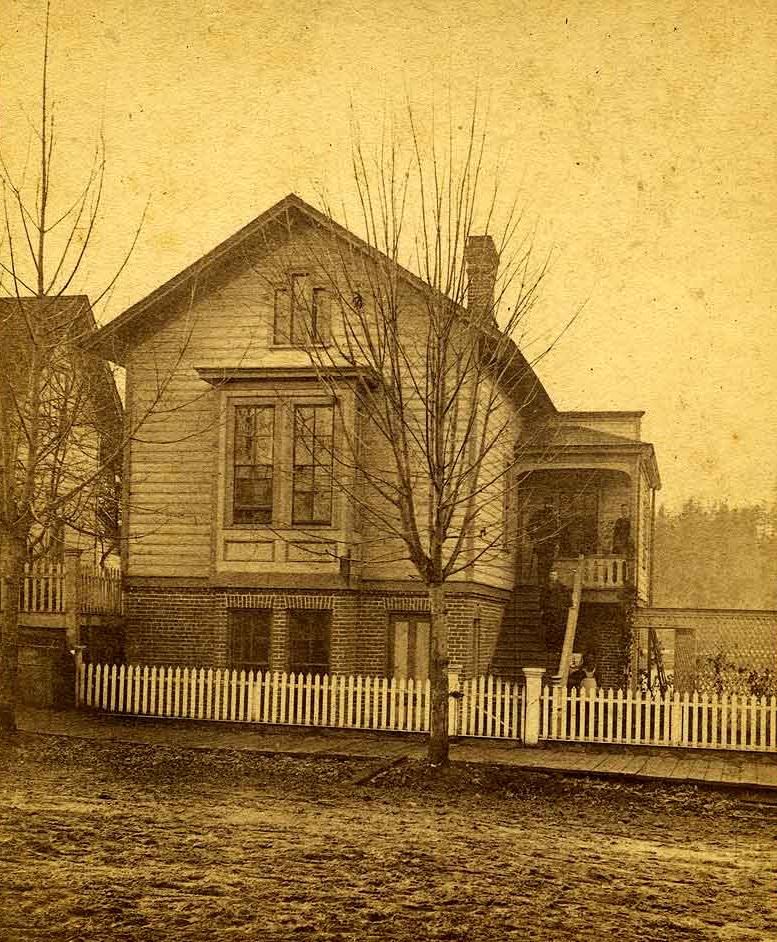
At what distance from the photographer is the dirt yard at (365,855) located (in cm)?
705

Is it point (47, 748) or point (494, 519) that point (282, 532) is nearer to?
point (494, 519)

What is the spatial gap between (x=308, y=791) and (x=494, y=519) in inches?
403

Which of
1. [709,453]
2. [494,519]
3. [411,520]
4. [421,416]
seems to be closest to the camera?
[411,520]

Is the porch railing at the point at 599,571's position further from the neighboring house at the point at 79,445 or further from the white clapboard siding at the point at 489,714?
the neighboring house at the point at 79,445

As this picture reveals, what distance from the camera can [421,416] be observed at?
62.6 ft

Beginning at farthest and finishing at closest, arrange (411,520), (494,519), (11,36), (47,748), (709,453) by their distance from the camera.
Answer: (494,519) → (709,453) → (47,748) → (411,520) → (11,36)

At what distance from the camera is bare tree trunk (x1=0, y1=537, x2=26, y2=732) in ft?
50.0

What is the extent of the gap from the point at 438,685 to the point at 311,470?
254 inches

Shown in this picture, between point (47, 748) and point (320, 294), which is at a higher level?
point (320, 294)

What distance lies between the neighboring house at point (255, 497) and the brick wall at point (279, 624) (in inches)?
1.0

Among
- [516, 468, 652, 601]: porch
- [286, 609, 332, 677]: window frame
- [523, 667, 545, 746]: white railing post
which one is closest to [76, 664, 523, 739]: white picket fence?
[523, 667, 545, 746]: white railing post

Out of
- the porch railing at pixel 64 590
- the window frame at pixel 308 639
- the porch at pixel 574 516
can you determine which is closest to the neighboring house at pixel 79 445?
the porch railing at pixel 64 590

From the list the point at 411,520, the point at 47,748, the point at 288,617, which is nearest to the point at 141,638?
the point at 288,617

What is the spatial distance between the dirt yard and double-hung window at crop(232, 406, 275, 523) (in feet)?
20.7
